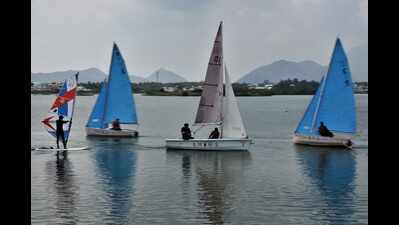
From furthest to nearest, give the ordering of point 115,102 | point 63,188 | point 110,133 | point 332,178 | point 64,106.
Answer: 1. point 115,102
2. point 110,133
3. point 64,106
4. point 332,178
5. point 63,188

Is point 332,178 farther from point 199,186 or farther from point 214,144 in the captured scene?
point 214,144

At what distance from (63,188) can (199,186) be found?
6.00 m

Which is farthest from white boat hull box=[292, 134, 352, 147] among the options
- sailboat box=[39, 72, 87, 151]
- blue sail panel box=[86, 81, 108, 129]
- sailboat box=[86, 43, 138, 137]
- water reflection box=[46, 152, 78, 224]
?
water reflection box=[46, 152, 78, 224]

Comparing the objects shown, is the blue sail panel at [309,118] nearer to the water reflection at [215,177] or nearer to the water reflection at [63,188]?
the water reflection at [215,177]

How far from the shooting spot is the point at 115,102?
47344 mm

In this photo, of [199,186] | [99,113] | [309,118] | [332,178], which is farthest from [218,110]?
[99,113]

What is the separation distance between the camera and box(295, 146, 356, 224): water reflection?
2032 centimetres

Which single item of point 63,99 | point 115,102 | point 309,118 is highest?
point 63,99

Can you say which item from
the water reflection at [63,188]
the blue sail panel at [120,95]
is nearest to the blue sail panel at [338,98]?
the blue sail panel at [120,95]

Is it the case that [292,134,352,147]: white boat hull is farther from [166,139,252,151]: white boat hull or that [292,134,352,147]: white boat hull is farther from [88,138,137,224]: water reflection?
[88,138,137,224]: water reflection
